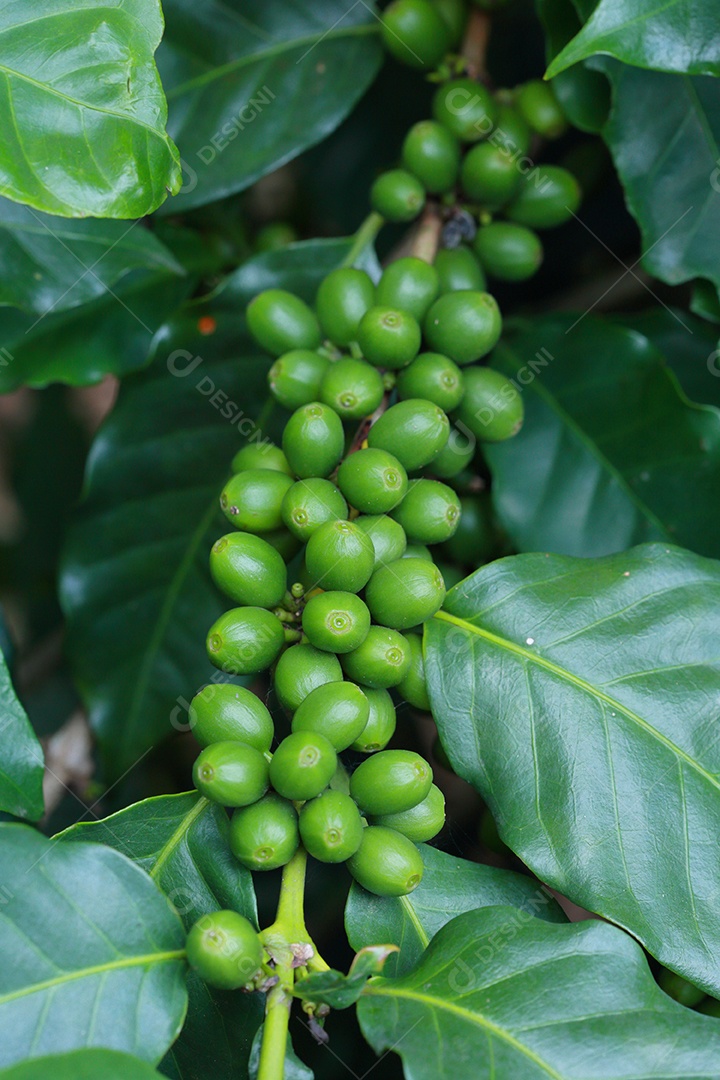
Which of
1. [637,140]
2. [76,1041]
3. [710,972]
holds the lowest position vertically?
[76,1041]

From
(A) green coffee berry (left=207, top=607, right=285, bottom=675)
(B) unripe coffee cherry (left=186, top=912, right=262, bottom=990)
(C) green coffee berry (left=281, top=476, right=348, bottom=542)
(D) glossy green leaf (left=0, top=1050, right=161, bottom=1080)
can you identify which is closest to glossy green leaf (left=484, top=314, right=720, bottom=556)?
(C) green coffee berry (left=281, top=476, right=348, bottom=542)

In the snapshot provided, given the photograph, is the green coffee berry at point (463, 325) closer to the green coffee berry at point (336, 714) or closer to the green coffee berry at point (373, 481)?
the green coffee berry at point (373, 481)

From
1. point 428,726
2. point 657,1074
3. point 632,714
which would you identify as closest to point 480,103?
point 632,714

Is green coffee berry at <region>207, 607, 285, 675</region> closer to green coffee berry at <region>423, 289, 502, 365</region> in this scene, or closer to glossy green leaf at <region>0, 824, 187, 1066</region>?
glossy green leaf at <region>0, 824, 187, 1066</region>

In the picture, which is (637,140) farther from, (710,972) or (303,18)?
(710,972)

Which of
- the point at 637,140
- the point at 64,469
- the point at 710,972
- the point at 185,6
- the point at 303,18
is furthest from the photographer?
the point at 64,469
